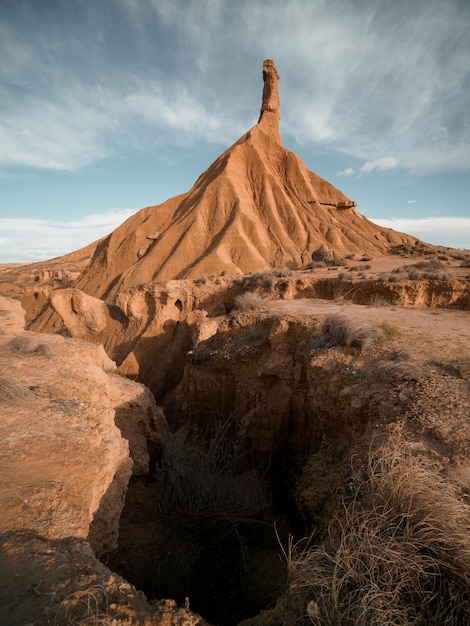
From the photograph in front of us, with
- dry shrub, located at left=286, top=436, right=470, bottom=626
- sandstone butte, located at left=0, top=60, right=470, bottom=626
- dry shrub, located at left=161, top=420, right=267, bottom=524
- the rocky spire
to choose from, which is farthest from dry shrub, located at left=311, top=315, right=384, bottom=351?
the rocky spire

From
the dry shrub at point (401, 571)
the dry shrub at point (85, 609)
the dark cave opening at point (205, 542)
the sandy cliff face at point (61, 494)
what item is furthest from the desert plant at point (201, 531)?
the dry shrub at point (401, 571)

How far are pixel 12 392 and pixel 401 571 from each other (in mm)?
4846

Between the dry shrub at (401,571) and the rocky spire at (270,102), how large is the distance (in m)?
43.0

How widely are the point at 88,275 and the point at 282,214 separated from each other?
20.7m

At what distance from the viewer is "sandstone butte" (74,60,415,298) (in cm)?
2872

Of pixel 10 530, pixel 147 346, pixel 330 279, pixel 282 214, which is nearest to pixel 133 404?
pixel 10 530

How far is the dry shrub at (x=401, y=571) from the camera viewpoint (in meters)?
1.84

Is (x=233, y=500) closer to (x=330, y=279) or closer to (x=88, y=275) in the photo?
(x=330, y=279)

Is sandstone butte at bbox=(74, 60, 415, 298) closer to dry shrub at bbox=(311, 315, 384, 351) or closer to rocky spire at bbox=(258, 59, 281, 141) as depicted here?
rocky spire at bbox=(258, 59, 281, 141)

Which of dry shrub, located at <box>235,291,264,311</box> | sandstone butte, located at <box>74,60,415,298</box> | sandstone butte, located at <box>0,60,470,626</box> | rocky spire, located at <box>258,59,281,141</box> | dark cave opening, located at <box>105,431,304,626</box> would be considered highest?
rocky spire, located at <box>258,59,281,141</box>

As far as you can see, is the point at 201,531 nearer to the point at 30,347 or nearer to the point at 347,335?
the point at 347,335

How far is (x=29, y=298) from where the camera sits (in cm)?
2103

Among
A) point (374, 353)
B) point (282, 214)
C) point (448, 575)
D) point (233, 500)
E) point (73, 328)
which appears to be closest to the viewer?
point (448, 575)

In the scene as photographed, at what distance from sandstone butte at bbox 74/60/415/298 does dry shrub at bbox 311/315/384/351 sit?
19312 mm
